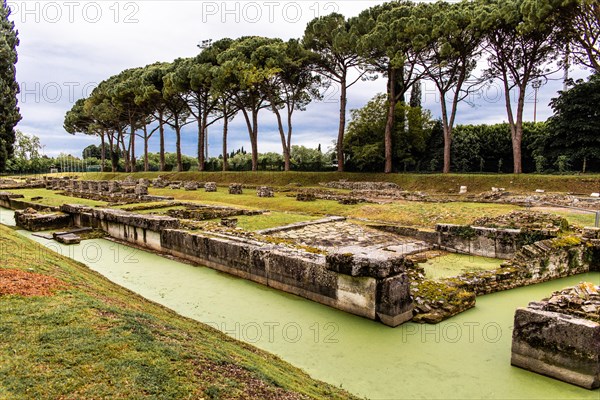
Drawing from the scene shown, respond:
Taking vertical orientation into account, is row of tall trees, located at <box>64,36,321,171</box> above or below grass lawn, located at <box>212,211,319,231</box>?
above

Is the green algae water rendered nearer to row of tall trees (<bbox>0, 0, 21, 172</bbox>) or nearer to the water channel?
row of tall trees (<bbox>0, 0, 21, 172</bbox>)

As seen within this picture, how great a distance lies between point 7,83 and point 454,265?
24543 mm

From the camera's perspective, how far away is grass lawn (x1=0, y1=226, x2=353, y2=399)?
9.57 feet

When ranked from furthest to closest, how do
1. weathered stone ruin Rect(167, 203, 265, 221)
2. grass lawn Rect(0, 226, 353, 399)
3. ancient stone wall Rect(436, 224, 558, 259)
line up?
weathered stone ruin Rect(167, 203, 265, 221)
ancient stone wall Rect(436, 224, 558, 259)
grass lawn Rect(0, 226, 353, 399)

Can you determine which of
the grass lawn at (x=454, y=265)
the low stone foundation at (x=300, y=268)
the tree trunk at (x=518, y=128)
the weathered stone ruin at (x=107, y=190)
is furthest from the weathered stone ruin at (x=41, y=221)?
the tree trunk at (x=518, y=128)

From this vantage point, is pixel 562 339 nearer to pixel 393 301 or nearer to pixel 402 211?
pixel 393 301

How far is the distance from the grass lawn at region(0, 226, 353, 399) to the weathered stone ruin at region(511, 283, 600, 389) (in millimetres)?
2327

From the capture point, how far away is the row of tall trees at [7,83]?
20672 millimetres

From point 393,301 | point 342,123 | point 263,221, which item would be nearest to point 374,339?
point 393,301

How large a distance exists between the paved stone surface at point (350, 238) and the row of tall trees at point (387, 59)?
1703cm

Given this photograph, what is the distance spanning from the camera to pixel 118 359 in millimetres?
3309

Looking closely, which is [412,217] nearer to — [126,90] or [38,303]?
[38,303]

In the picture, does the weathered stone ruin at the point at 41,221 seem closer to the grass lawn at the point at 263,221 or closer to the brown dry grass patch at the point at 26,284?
the grass lawn at the point at 263,221

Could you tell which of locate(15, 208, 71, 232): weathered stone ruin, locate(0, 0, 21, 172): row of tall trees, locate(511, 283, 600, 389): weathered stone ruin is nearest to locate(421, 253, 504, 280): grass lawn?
locate(511, 283, 600, 389): weathered stone ruin
